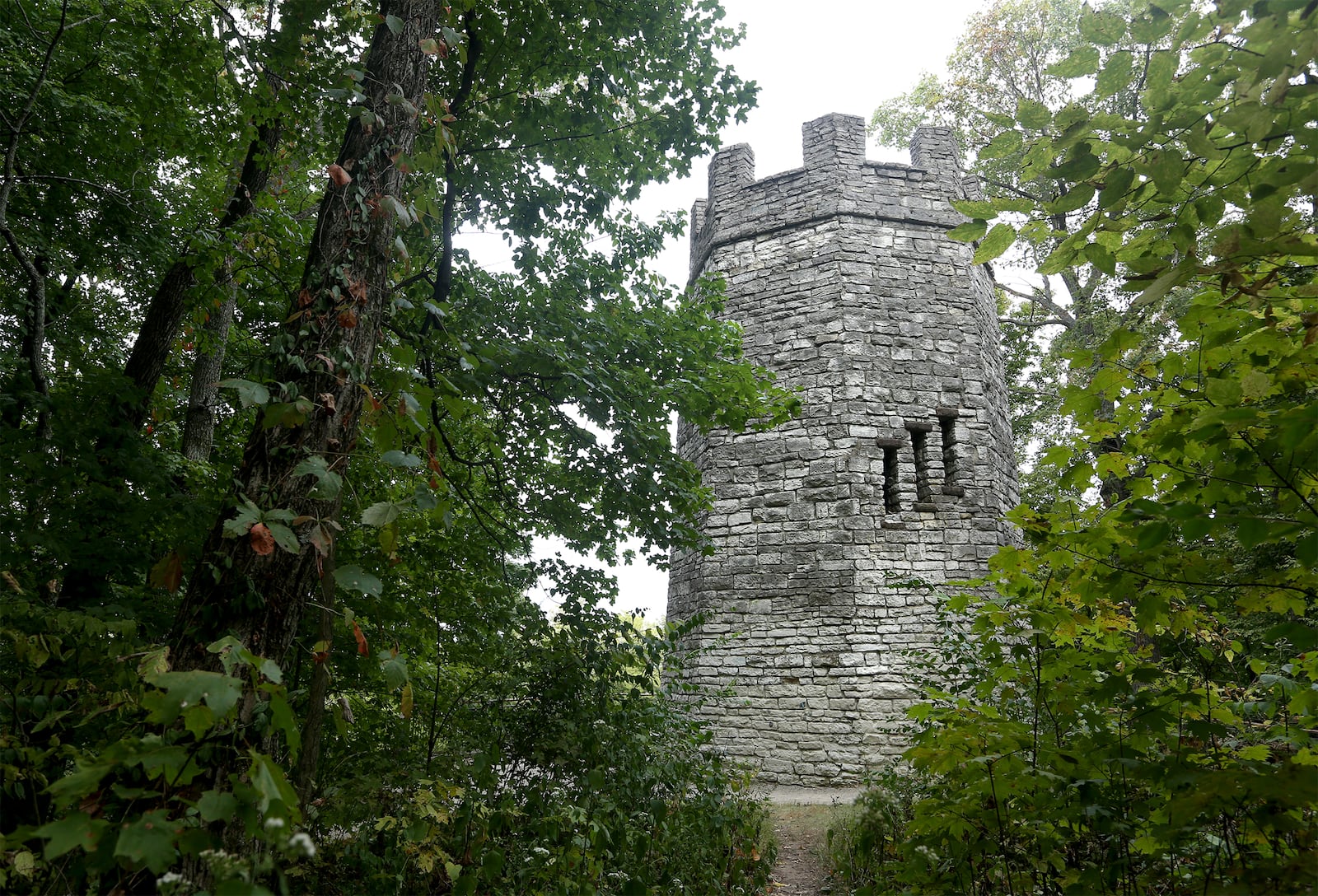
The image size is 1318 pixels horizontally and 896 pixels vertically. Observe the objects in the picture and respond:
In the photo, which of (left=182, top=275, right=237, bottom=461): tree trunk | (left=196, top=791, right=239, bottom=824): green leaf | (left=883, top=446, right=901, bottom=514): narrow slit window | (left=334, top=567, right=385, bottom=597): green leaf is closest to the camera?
(left=196, top=791, right=239, bottom=824): green leaf

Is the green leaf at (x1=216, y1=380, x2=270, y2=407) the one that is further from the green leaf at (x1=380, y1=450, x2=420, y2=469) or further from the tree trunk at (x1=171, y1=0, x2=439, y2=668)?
the green leaf at (x1=380, y1=450, x2=420, y2=469)

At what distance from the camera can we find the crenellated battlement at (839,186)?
8266 millimetres

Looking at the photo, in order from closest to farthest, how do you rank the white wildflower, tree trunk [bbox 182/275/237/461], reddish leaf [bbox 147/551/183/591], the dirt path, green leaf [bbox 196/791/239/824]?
the white wildflower < green leaf [bbox 196/791/239/824] < reddish leaf [bbox 147/551/183/591] < the dirt path < tree trunk [bbox 182/275/237/461]

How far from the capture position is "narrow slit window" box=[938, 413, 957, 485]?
24.9ft

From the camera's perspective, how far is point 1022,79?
13.1m

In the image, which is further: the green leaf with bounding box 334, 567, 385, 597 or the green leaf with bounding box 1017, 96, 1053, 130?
the green leaf with bounding box 1017, 96, 1053, 130

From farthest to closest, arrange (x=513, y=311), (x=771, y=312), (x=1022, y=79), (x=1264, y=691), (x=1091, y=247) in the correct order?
(x=1022, y=79), (x=771, y=312), (x=513, y=311), (x=1264, y=691), (x=1091, y=247)

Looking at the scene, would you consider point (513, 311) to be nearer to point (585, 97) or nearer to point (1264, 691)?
point (585, 97)

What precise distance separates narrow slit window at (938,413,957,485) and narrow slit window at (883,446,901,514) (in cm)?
52

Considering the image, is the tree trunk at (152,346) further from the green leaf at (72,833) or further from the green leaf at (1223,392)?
the green leaf at (1223,392)

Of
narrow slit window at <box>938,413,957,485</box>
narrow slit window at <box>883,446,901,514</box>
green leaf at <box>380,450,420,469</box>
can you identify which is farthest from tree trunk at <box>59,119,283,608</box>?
narrow slit window at <box>938,413,957,485</box>

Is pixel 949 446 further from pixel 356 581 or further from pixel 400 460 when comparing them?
pixel 356 581

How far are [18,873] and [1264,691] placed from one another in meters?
4.19

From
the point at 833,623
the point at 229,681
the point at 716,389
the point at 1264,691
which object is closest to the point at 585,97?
the point at 716,389
